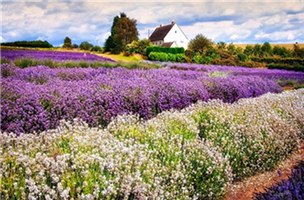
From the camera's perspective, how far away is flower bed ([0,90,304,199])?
2.18 meters

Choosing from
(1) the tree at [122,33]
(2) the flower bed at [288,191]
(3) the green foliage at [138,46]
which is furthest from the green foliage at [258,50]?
(2) the flower bed at [288,191]

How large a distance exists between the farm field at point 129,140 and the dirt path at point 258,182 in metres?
0.13

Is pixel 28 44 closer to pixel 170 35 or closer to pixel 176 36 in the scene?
pixel 170 35

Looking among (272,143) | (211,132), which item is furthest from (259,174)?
(211,132)

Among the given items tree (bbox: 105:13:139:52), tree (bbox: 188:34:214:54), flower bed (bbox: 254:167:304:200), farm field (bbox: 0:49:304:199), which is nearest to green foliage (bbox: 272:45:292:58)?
tree (bbox: 188:34:214:54)

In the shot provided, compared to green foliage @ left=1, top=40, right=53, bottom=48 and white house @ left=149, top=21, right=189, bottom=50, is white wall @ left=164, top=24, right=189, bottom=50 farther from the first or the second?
green foliage @ left=1, top=40, right=53, bottom=48

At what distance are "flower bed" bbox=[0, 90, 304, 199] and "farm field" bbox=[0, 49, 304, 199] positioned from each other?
0.01 metres

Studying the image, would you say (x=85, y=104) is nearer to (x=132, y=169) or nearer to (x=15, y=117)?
(x=15, y=117)

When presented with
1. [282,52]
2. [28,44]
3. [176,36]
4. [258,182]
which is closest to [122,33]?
[28,44]

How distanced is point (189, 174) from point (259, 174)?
1.87m

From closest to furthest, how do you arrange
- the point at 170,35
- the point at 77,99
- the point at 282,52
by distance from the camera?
1. the point at 77,99
2. the point at 282,52
3. the point at 170,35

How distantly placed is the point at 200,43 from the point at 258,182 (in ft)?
106

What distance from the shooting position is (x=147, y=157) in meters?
2.67

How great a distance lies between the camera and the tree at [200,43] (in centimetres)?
3453
